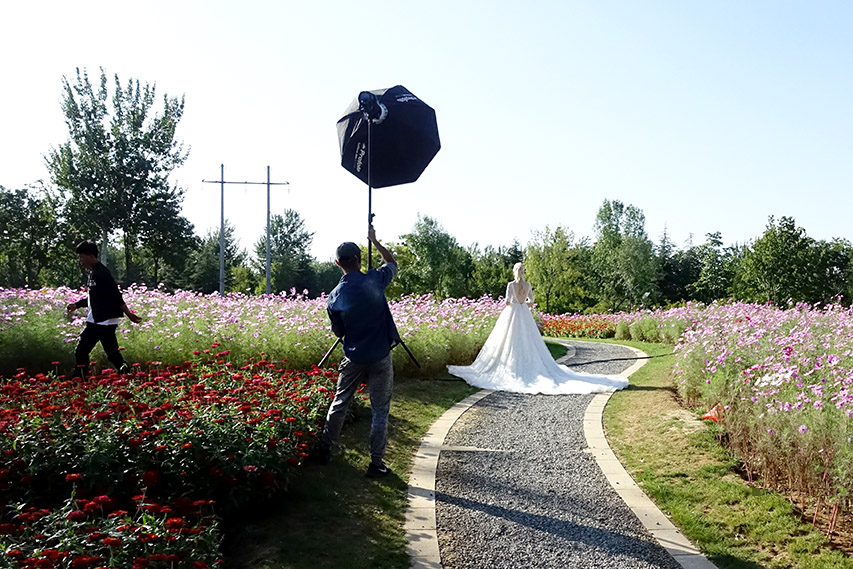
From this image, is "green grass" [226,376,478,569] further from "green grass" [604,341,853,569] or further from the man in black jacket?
the man in black jacket

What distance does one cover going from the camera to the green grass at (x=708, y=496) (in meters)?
3.54

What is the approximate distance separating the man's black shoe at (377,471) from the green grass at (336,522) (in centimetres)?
6

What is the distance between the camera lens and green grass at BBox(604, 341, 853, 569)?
11.6 ft

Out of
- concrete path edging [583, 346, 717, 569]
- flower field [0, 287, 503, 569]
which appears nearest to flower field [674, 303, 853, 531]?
concrete path edging [583, 346, 717, 569]

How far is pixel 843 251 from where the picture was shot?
42875 mm

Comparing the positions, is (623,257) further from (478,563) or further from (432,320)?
(478,563)

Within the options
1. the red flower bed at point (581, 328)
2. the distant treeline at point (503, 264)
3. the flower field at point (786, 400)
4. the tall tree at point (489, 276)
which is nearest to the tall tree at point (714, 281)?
the distant treeline at point (503, 264)

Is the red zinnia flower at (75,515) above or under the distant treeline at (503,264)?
under

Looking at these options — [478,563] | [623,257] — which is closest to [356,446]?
[478,563]

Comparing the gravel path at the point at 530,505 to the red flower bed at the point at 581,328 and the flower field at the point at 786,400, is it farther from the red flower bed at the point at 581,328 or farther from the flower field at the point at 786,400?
the red flower bed at the point at 581,328

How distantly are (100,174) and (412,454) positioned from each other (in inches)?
903

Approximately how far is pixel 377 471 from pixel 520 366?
5506 millimetres

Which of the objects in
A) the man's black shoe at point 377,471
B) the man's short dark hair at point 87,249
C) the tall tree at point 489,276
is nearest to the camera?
the man's black shoe at point 377,471

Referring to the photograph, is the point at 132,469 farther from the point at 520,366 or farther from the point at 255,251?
the point at 255,251
